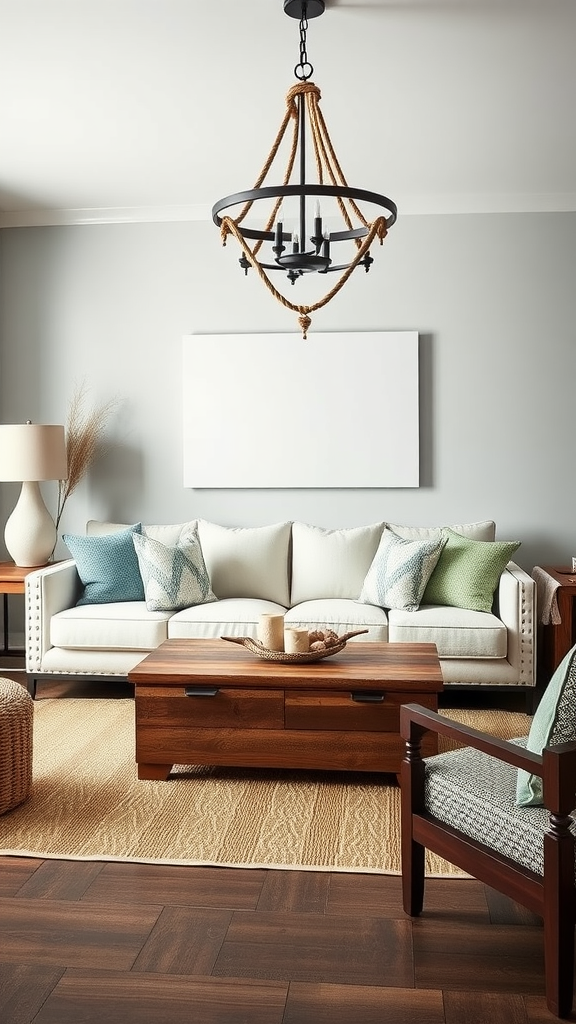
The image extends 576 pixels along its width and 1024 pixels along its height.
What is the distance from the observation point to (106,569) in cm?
490

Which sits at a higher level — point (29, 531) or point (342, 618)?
point (29, 531)

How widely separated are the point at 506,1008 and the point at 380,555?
9.81 ft

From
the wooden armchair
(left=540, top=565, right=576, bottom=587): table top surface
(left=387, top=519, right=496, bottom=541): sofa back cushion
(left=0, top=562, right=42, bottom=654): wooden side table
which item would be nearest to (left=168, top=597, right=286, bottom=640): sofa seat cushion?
(left=0, top=562, right=42, bottom=654): wooden side table

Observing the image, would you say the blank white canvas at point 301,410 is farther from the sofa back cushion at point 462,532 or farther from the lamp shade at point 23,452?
the lamp shade at point 23,452

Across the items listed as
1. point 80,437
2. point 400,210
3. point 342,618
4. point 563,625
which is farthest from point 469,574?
point 80,437

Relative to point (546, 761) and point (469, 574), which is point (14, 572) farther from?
point (546, 761)

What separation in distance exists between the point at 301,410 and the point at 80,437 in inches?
53.0

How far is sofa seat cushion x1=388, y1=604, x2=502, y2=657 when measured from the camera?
173 inches

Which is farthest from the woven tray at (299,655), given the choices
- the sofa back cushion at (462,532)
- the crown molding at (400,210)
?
the crown molding at (400,210)

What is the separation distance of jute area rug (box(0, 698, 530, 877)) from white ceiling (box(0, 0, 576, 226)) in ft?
9.12

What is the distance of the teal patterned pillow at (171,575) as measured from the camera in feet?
15.4

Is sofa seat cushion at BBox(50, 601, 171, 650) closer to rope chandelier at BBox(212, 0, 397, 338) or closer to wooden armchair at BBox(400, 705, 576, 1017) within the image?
rope chandelier at BBox(212, 0, 397, 338)

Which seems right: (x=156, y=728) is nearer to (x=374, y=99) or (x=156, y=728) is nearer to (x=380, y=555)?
(x=380, y=555)

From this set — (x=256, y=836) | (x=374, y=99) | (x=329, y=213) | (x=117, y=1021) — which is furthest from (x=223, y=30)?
(x=117, y=1021)
